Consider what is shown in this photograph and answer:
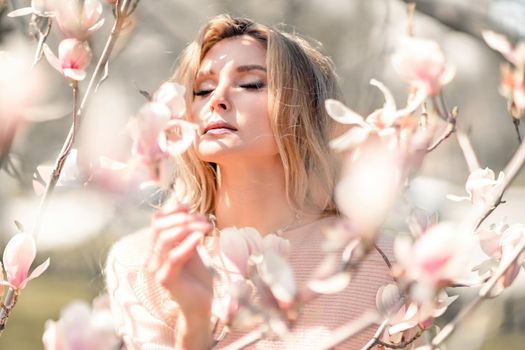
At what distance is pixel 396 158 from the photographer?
2.06ft

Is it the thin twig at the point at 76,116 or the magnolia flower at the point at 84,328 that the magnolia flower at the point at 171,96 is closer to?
the thin twig at the point at 76,116

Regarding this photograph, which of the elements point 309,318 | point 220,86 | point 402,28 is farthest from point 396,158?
point 402,28

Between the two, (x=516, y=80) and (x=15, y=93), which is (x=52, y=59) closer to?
(x=15, y=93)

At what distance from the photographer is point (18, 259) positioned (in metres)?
0.82

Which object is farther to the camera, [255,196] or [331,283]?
[255,196]

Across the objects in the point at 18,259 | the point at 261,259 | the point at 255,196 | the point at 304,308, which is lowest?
the point at 304,308

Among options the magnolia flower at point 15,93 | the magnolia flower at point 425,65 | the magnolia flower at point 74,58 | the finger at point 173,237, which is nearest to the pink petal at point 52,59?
the magnolia flower at point 74,58

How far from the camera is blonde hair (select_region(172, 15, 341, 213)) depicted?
1361mm

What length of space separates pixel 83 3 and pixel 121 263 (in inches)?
31.1

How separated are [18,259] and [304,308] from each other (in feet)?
2.04

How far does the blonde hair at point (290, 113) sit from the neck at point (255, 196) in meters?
0.02

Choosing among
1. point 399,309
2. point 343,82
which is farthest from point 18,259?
point 343,82

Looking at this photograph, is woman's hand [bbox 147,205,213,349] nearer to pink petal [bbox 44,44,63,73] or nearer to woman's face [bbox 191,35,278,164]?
pink petal [bbox 44,44,63,73]

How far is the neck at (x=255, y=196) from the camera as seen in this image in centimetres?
139
